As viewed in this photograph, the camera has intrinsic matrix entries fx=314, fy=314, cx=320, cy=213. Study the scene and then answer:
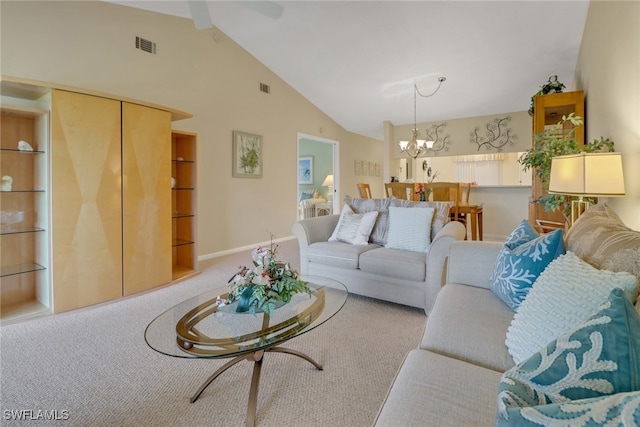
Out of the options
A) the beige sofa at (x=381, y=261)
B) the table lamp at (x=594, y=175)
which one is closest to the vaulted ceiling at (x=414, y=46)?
the beige sofa at (x=381, y=261)

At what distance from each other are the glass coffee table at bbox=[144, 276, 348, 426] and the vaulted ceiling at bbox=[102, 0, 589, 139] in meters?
2.65

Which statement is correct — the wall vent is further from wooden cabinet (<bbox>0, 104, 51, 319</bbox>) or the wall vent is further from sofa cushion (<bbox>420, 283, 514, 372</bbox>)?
sofa cushion (<bbox>420, 283, 514, 372</bbox>)

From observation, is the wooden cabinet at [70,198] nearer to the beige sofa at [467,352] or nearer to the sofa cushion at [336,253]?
the sofa cushion at [336,253]

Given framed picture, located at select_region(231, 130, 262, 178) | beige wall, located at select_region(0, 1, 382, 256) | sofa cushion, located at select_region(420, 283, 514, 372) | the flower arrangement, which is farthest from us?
framed picture, located at select_region(231, 130, 262, 178)

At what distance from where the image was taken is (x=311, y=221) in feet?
11.0

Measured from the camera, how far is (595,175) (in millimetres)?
1747

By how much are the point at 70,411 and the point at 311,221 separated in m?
2.32

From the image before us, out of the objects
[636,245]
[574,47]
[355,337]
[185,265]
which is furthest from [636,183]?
[185,265]

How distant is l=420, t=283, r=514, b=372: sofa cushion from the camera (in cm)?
116

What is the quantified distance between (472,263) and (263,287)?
1.30m

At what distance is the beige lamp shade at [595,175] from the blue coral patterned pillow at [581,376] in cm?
148

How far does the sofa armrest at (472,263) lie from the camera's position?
192cm

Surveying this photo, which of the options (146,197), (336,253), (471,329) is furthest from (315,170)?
(471,329)

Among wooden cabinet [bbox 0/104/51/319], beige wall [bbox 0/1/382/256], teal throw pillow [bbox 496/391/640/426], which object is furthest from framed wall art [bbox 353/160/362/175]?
teal throw pillow [bbox 496/391/640/426]
